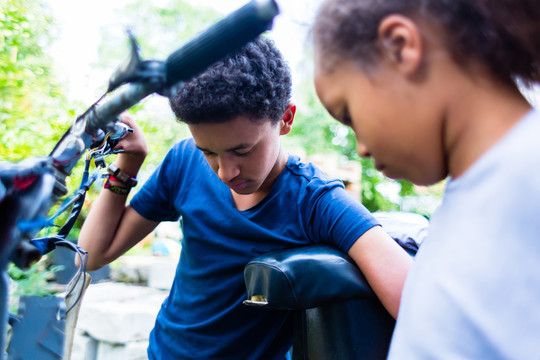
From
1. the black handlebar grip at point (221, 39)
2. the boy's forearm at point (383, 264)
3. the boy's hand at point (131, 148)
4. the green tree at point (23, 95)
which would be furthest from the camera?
the green tree at point (23, 95)

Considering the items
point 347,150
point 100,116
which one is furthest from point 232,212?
point 347,150

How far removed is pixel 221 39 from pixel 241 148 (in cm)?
52

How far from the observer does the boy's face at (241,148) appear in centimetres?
101

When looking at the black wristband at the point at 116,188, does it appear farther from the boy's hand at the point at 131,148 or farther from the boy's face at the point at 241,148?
the boy's face at the point at 241,148

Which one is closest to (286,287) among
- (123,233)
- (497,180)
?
(497,180)

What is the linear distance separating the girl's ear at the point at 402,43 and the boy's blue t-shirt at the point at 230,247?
1.52ft

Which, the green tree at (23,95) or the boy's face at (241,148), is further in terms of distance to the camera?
the green tree at (23,95)

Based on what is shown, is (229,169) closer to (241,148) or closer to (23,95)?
(241,148)

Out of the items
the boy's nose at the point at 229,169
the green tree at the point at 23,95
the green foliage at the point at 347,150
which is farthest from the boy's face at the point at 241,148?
the green foliage at the point at 347,150

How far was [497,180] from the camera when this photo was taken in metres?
0.54

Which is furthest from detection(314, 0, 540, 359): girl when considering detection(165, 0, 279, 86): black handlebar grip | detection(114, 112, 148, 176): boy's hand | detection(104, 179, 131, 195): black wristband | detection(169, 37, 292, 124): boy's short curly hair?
detection(104, 179, 131, 195): black wristband

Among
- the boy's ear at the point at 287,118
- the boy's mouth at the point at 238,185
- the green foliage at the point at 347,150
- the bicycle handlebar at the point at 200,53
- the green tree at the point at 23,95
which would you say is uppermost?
the bicycle handlebar at the point at 200,53

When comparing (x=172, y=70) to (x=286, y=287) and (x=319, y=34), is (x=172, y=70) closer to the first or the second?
(x=319, y=34)

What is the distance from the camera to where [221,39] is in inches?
20.3
